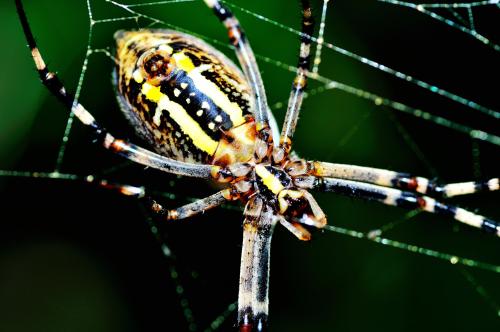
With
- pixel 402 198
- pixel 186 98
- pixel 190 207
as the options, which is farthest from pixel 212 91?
pixel 402 198

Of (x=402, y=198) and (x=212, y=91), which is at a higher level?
(x=212, y=91)

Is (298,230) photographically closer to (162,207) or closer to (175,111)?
(162,207)

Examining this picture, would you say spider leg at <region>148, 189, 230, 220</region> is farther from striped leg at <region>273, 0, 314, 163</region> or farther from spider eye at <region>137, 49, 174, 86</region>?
spider eye at <region>137, 49, 174, 86</region>

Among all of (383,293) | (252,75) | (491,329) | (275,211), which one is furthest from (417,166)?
(252,75)

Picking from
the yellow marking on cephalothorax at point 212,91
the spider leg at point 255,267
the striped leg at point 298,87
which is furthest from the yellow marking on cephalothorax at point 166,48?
the spider leg at point 255,267

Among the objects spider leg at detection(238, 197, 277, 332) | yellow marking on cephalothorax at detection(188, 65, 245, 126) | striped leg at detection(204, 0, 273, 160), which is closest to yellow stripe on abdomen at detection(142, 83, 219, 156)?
yellow marking on cephalothorax at detection(188, 65, 245, 126)

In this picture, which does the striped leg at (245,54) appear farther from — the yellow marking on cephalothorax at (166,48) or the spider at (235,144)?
the yellow marking on cephalothorax at (166,48)
